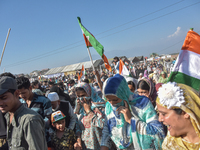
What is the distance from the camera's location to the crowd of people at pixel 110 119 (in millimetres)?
1300

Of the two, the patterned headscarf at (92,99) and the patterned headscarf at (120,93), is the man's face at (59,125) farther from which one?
the patterned headscarf at (120,93)

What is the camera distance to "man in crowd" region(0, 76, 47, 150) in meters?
1.59

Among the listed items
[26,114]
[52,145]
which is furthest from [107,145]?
[26,114]

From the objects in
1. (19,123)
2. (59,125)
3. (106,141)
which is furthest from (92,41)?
(19,123)

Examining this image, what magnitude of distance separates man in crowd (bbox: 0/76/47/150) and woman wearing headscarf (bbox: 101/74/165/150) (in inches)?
36.1

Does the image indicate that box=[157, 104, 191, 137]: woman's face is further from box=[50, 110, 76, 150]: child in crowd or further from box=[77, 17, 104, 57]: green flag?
box=[77, 17, 104, 57]: green flag

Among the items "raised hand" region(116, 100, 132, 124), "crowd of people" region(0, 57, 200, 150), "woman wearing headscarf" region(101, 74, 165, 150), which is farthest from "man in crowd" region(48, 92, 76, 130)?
"raised hand" region(116, 100, 132, 124)

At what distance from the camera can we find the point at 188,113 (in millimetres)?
1224

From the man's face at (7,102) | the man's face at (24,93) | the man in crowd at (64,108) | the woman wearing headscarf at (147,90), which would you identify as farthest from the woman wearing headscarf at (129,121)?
the man's face at (24,93)

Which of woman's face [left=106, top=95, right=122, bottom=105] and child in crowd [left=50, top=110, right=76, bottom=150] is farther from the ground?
woman's face [left=106, top=95, right=122, bottom=105]

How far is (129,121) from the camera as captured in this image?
181 centimetres

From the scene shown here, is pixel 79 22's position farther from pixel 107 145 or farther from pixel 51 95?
pixel 107 145

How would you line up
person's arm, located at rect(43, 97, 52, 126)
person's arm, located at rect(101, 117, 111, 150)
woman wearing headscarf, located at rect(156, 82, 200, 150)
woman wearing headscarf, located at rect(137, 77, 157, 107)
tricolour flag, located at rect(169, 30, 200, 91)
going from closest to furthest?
1. woman wearing headscarf, located at rect(156, 82, 200, 150)
2. tricolour flag, located at rect(169, 30, 200, 91)
3. person's arm, located at rect(101, 117, 111, 150)
4. person's arm, located at rect(43, 97, 52, 126)
5. woman wearing headscarf, located at rect(137, 77, 157, 107)

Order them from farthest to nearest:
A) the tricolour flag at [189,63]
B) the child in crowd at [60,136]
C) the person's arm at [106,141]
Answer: the child in crowd at [60,136], the person's arm at [106,141], the tricolour flag at [189,63]
